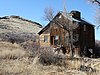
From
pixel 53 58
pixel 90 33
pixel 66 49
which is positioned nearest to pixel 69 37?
pixel 66 49

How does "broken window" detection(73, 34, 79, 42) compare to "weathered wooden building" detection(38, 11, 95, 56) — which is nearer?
"weathered wooden building" detection(38, 11, 95, 56)

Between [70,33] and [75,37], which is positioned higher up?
[70,33]

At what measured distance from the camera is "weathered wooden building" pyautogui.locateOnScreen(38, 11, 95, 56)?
5256cm

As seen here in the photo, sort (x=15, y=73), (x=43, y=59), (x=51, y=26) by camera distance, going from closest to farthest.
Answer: (x=15, y=73) → (x=43, y=59) → (x=51, y=26)

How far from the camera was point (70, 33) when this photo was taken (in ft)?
171

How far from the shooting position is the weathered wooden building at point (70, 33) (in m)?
52.6

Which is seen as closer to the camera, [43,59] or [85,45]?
[43,59]

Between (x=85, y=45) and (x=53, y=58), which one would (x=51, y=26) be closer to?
(x=85, y=45)

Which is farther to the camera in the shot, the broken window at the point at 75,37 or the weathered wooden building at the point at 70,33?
the broken window at the point at 75,37

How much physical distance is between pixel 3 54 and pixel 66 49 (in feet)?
116

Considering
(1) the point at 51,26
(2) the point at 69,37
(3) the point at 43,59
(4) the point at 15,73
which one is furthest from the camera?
(1) the point at 51,26

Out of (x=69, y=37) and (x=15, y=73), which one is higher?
(x=69, y=37)

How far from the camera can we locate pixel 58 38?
179 feet

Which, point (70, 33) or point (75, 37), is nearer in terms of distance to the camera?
point (70, 33)
